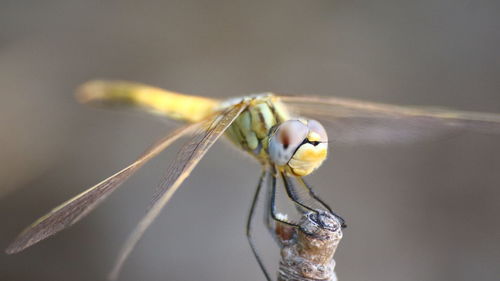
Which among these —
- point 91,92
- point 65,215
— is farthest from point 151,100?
point 65,215

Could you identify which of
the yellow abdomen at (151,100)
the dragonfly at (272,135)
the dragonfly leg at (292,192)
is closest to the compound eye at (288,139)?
the dragonfly at (272,135)

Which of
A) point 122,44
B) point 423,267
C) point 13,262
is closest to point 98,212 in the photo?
point 13,262

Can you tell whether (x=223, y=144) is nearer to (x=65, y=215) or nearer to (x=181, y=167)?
(x=181, y=167)

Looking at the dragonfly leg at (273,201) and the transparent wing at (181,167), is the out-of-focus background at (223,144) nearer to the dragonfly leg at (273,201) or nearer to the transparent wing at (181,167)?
the dragonfly leg at (273,201)

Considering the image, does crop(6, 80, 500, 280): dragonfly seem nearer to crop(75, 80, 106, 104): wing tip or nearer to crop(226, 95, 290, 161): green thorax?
crop(226, 95, 290, 161): green thorax

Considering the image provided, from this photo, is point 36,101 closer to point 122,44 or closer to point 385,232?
point 122,44

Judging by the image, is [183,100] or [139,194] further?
[139,194]
